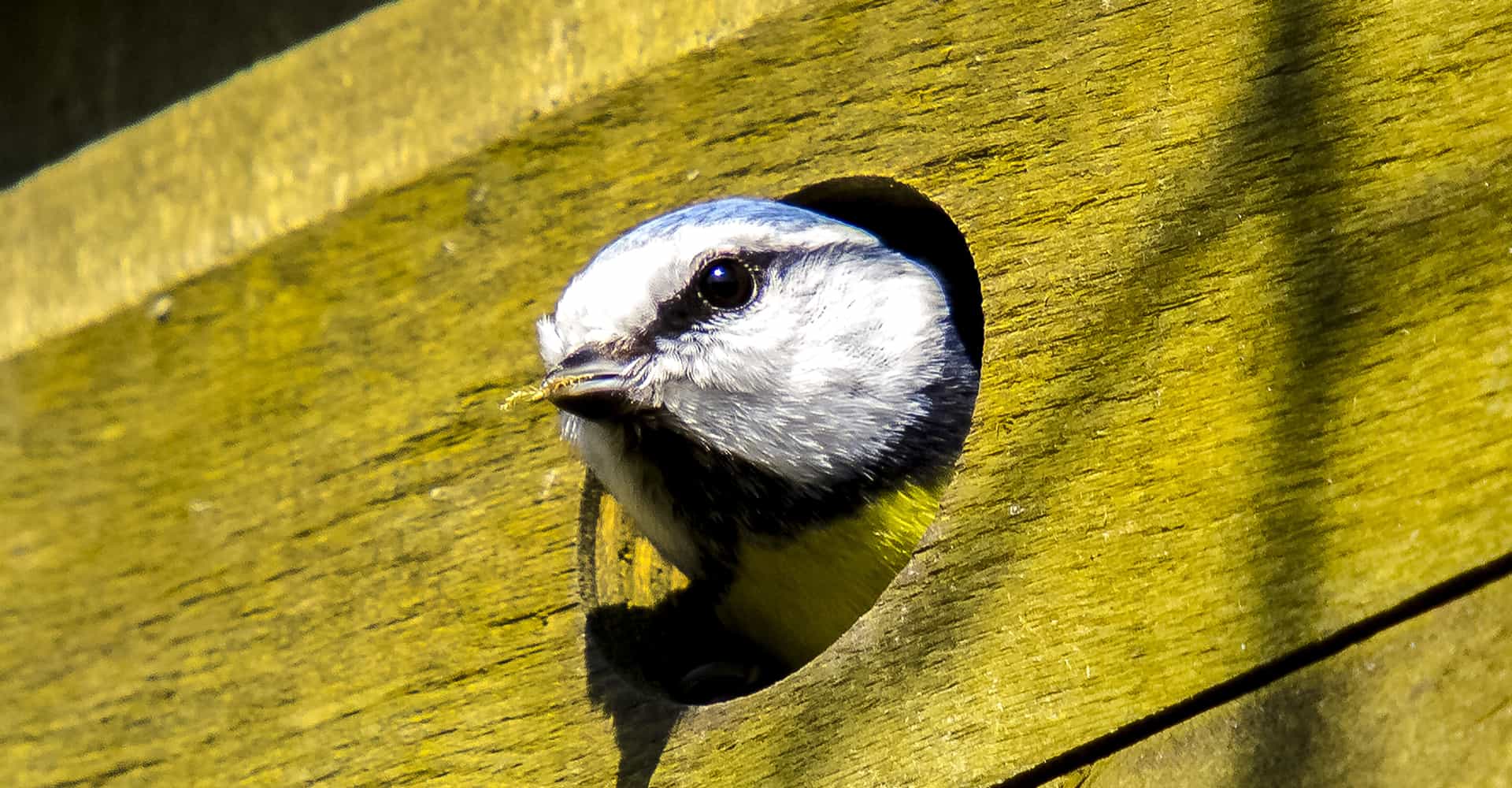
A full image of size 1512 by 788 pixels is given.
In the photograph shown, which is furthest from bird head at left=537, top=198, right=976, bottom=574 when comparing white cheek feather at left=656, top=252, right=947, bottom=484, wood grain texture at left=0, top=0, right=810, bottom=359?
wood grain texture at left=0, top=0, right=810, bottom=359

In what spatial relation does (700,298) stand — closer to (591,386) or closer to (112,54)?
(591,386)

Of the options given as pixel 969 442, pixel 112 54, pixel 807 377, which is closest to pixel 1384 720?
pixel 969 442

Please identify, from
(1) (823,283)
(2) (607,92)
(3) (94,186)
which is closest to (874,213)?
(1) (823,283)

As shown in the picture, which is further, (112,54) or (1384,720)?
(112,54)

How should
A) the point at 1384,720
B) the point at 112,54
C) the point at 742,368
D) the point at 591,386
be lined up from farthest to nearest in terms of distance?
1. the point at 112,54
2. the point at 742,368
3. the point at 591,386
4. the point at 1384,720

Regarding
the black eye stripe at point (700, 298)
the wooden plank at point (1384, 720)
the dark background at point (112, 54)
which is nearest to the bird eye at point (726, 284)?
the black eye stripe at point (700, 298)

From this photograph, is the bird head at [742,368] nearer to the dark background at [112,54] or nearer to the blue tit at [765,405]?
the blue tit at [765,405]

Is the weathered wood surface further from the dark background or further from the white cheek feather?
the dark background
